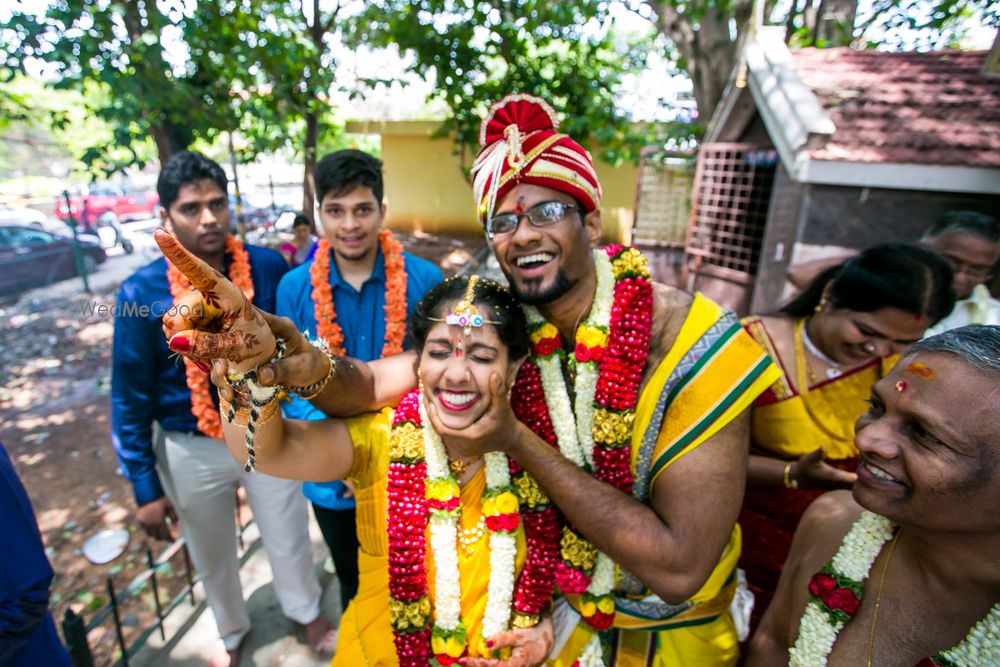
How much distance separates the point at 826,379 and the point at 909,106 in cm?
481

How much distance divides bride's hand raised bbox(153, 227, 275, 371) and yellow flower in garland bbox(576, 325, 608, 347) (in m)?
0.93

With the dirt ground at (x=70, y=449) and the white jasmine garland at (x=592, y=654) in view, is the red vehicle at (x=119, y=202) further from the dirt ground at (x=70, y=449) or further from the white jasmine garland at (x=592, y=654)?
the white jasmine garland at (x=592, y=654)

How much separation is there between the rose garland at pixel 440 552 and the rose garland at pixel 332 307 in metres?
1.00

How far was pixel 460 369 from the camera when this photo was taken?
59.3 inches

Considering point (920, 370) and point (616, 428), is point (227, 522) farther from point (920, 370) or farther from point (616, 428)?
point (920, 370)

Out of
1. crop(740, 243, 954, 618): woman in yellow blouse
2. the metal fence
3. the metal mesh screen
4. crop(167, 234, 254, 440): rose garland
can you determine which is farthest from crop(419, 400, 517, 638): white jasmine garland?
the metal mesh screen

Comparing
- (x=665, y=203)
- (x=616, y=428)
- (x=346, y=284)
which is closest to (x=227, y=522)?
(x=346, y=284)

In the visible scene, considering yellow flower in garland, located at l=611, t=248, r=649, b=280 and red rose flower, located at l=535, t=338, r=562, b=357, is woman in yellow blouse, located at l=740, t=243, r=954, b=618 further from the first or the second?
red rose flower, located at l=535, t=338, r=562, b=357

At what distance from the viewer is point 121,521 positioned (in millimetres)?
4410

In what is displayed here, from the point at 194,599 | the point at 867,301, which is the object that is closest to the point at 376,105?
the point at 194,599

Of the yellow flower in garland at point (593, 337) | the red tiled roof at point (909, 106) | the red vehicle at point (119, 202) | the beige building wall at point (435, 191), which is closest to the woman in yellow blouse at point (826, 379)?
the yellow flower in garland at point (593, 337)

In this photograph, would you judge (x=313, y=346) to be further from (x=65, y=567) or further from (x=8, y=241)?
(x=8, y=241)

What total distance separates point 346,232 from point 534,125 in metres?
1.22

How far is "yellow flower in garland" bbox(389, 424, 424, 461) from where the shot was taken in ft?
5.45
